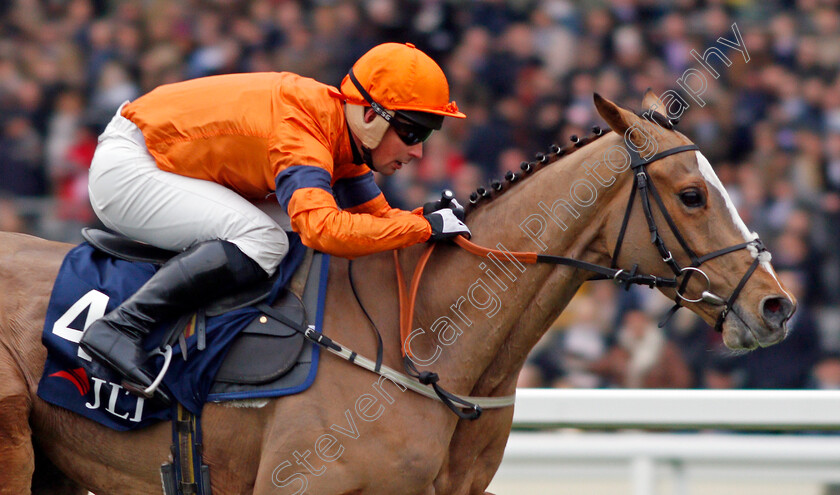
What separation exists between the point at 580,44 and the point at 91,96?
152 inches

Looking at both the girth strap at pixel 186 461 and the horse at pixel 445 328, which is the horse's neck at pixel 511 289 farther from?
the girth strap at pixel 186 461

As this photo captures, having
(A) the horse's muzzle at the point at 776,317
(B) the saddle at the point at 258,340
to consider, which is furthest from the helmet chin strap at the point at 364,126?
(A) the horse's muzzle at the point at 776,317

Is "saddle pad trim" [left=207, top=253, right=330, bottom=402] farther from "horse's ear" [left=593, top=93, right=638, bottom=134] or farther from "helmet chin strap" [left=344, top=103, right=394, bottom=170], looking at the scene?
"horse's ear" [left=593, top=93, right=638, bottom=134]

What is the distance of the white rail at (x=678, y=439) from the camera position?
13.9ft

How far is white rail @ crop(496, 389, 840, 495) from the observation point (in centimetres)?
423

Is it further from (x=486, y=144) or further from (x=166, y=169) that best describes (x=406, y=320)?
(x=486, y=144)

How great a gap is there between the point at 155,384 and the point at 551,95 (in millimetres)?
4858

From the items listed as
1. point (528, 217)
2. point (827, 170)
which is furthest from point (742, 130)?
point (528, 217)

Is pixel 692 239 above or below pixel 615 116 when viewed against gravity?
below

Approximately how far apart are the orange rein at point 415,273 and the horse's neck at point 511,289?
30mm

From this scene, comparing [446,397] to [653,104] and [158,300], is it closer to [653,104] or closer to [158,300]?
[158,300]

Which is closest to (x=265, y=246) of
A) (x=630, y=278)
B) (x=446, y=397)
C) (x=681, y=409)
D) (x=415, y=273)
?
(x=415, y=273)

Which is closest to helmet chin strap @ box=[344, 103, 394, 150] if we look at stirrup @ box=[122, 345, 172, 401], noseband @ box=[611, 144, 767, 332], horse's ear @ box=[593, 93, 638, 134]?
horse's ear @ box=[593, 93, 638, 134]

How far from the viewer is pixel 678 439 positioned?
4.33 metres
